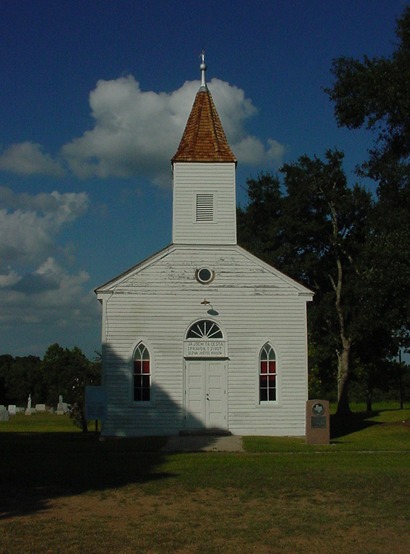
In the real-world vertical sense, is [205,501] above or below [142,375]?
below

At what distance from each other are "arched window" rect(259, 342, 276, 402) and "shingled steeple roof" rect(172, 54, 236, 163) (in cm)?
694

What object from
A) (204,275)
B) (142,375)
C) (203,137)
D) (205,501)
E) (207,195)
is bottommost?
(205,501)

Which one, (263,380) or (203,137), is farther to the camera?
(203,137)

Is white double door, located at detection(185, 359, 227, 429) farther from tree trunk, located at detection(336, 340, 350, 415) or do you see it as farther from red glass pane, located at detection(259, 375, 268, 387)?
tree trunk, located at detection(336, 340, 350, 415)

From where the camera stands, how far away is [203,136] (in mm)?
26578

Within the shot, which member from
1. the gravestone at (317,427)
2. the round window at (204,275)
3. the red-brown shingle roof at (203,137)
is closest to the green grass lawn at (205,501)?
the gravestone at (317,427)

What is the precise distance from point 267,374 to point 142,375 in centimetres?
415

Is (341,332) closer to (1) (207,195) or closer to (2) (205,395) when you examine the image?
(1) (207,195)

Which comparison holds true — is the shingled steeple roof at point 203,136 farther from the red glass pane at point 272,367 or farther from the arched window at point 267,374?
the red glass pane at point 272,367

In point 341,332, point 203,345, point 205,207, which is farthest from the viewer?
point 341,332

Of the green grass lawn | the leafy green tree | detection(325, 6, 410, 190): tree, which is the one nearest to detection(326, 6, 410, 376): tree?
detection(325, 6, 410, 190): tree

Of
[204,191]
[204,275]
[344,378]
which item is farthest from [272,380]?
[344,378]

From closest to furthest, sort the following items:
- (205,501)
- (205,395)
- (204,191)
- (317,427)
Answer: (205,501)
(317,427)
(205,395)
(204,191)

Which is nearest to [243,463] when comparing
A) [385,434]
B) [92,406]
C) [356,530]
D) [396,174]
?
[356,530]
